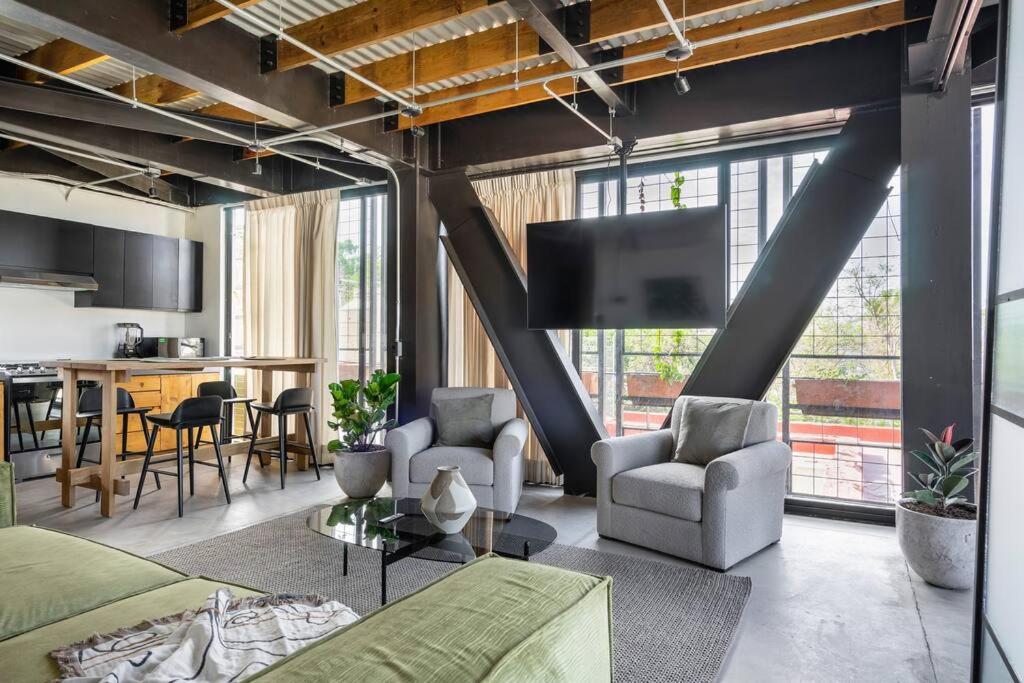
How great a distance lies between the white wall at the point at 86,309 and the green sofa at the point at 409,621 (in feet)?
16.2

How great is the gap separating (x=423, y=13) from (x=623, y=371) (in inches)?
116

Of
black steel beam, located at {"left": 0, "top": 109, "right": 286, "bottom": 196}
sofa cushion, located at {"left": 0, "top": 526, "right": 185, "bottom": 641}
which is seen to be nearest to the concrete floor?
sofa cushion, located at {"left": 0, "top": 526, "right": 185, "bottom": 641}

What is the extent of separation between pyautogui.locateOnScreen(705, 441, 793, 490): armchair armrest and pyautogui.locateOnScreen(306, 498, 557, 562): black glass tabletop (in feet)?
3.04

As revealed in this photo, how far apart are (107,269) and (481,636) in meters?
6.65

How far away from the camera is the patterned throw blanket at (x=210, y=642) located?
1.22 m

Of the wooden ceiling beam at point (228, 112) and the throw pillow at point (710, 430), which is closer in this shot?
the throw pillow at point (710, 430)

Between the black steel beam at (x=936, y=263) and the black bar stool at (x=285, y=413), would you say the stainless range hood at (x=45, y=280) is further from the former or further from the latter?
the black steel beam at (x=936, y=263)

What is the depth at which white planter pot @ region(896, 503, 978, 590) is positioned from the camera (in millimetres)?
2881

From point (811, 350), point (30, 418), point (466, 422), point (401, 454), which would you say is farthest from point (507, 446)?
point (30, 418)

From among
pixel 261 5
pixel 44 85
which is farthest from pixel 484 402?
pixel 44 85

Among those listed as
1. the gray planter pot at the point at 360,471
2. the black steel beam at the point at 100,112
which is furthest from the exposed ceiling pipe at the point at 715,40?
the gray planter pot at the point at 360,471

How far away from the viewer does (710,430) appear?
12.3 ft

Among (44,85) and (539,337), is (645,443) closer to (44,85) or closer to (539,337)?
(539,337)

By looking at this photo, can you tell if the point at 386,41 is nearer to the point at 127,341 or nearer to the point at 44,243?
the point at 44,243
